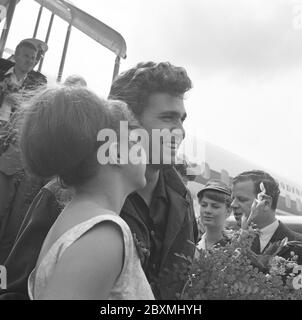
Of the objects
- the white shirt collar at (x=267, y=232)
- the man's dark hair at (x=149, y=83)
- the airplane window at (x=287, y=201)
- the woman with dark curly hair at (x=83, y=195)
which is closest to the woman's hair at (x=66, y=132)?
the woman with dark curly hair at (x=83, y=195)

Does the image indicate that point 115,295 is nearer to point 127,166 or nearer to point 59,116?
point 127,166

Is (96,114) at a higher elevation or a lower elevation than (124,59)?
lower

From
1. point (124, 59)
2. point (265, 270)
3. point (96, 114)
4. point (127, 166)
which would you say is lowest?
point (265, 270)

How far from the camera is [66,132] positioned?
131cm

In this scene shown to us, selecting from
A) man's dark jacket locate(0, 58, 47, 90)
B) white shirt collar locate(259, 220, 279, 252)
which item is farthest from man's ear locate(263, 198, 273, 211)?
man's dark jacket locate(0, 58, 47, 90)

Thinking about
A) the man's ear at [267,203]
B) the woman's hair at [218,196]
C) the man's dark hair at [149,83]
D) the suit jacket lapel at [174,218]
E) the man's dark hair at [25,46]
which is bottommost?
the suit jacket lapel at [174,218]

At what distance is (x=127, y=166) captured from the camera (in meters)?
1.41

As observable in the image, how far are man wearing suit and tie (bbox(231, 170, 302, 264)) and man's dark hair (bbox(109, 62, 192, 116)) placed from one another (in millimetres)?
753

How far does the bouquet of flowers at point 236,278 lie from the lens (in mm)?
1331

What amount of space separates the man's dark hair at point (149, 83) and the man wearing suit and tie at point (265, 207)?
753 mm

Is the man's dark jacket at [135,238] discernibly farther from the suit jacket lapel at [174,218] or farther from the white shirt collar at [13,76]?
the white shirt collar at [13,76]

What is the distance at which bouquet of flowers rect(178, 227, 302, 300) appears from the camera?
1.33 metres
